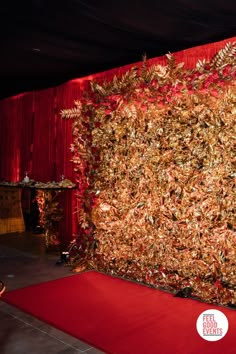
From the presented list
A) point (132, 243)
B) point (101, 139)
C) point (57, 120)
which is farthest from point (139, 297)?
point (57, 120)

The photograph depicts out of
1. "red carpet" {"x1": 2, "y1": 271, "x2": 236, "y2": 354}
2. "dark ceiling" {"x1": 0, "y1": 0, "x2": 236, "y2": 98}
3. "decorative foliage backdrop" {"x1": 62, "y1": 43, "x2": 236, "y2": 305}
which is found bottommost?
"red carpet" {"x1": 2, "y1": 271, "x2": 236, "y2": 354}

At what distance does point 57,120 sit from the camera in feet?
21.6

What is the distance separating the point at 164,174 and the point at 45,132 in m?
3.67

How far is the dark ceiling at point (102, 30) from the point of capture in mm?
3307

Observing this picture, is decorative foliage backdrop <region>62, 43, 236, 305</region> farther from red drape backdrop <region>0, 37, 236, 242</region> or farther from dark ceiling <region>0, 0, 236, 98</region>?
red drape backdrop <region>0, 37, 236, 242</region>

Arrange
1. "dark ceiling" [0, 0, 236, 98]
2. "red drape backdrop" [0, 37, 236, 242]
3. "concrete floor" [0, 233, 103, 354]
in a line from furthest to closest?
"red drape backdrop" [0, 37, 236, 242]
"dark ceiling" [0, 0, 236, 98]
"concrete floor" [0, 233, 103, 354]

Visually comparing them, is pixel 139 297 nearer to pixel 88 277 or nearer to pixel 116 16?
pixel 88 277

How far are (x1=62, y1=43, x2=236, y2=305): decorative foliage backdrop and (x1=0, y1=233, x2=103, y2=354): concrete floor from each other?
0.73 m

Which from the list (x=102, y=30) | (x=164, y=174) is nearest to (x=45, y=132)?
(x=102, y=30)

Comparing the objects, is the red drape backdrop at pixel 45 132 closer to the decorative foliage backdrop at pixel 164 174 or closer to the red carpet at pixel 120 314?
the decorative foliage backdrop at pixel 164 174

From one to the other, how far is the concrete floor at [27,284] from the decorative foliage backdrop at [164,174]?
734 millimetres

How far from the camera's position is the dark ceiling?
10.8ft

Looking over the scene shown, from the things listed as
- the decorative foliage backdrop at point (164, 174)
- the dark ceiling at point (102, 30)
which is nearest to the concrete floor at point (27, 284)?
the decorative foliage backdrop at point (164, 174)

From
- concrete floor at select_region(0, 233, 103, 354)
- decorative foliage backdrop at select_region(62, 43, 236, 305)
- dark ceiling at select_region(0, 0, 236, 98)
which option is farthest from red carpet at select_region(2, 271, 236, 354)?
dark ceiling at select_region(0, 0, 236, 98)
